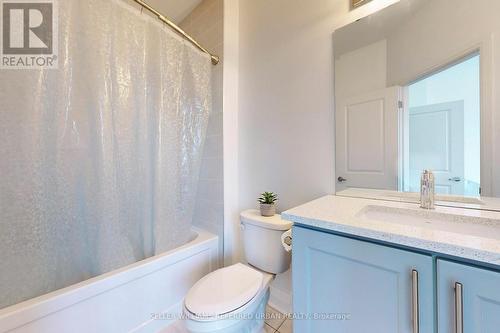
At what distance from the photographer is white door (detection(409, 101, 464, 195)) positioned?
0.86 m

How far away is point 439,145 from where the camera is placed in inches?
35.5

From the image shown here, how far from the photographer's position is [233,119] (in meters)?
1.64

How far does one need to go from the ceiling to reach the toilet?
1.77 metres

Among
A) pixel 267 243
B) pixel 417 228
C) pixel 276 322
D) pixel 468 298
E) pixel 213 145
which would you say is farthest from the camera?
pixel 213 145

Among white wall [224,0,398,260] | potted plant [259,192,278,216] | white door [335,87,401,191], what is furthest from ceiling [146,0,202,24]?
potted plant [259,192,278,216]

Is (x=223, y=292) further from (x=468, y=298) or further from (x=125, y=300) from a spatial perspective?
(x=468, y=298)

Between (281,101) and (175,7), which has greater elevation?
(175,7)

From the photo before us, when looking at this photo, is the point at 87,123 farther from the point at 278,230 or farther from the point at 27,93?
the point at 278,230

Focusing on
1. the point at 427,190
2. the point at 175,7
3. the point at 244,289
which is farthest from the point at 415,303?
the point at 175,7

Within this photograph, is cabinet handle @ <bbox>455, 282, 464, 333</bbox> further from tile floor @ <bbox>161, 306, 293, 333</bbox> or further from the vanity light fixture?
the vanity light fixture

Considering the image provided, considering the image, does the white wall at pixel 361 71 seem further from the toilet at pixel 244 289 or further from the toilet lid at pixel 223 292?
the toilet lid at pixel 223 292

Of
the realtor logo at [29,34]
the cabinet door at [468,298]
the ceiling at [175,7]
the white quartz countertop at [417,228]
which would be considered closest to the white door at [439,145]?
the white quartz countertop at [417,228]

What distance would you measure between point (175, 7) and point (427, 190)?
2.18 meters

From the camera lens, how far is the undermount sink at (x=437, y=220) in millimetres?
696
